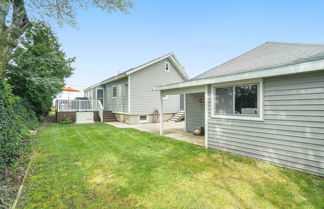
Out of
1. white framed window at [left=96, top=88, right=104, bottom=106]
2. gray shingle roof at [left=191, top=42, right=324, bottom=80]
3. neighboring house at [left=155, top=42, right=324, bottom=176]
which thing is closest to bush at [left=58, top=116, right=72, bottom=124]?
white framed window at [left=96, top=88, right=104, bottom=106]

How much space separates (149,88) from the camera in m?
12.6

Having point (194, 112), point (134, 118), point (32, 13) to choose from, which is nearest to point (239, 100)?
point (194, 112)

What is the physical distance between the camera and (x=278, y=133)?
3.88 m

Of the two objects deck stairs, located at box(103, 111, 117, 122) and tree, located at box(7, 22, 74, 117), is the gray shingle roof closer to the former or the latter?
tree, located at box(7, 22, 74, 117)

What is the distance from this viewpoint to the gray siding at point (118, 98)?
40.5 feet

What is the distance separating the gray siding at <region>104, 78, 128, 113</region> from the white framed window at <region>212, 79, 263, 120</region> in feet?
27.0

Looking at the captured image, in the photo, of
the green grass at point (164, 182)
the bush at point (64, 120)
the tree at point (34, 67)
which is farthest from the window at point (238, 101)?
the bush at point (64, 120)

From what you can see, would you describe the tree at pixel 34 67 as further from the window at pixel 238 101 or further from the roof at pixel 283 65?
the window at pixel 238 101

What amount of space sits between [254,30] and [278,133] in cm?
1175

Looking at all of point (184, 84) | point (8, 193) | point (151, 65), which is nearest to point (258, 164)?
point (184, 84)

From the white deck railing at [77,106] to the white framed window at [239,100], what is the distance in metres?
10.8

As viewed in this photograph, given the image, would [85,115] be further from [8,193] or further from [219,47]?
[219,47]

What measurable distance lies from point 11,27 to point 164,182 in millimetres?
7932

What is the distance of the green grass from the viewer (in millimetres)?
2467
